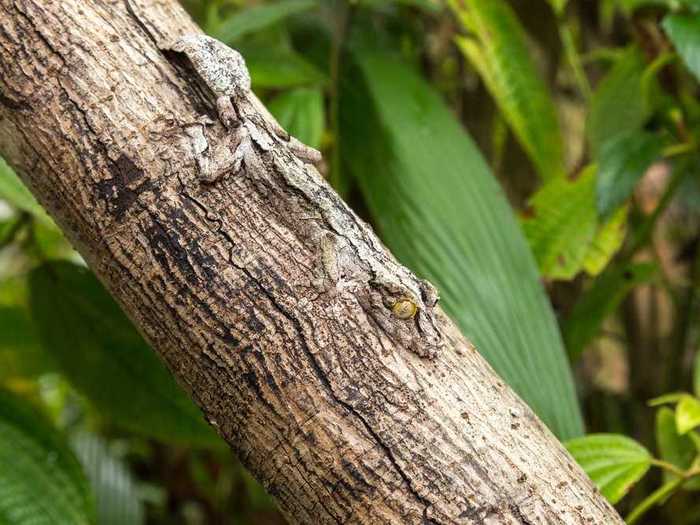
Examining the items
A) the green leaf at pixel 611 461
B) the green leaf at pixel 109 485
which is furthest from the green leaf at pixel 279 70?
the green leaf at pixel 109 485

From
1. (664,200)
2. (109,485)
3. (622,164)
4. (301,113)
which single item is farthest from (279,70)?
(109,485)

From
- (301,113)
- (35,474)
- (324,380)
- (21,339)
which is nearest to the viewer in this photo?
(324,380)

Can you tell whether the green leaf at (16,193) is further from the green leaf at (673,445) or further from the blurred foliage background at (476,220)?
the green leaf at (673,445)

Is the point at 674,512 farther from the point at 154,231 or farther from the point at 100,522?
the point at 154,231

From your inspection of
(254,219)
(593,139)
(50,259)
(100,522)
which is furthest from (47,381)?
(254,219)

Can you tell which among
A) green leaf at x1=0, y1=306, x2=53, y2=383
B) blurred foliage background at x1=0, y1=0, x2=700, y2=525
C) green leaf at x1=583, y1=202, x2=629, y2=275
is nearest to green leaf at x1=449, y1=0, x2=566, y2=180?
blurred foliage background at x1=0, y1=0, x2=700, y2=525

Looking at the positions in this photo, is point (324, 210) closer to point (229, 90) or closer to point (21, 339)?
point (229, 90)
